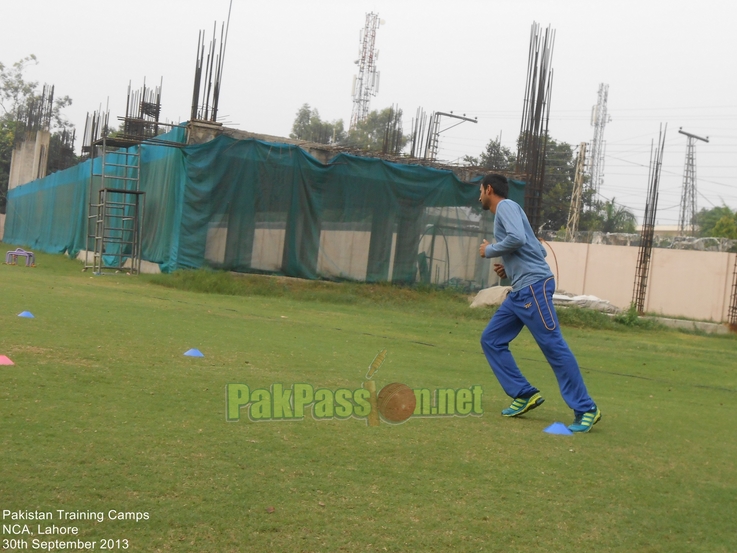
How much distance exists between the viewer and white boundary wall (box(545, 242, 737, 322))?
20.6 m

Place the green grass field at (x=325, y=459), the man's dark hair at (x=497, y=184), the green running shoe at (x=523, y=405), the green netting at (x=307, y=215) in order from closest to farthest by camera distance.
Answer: the green grass field at (x=325, y=459) < the green running shoe at (x=523, y=405) < the man's dark hair at (x=497, y=184) < the green netting at (x=307, y=215)

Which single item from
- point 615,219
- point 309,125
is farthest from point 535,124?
point 309,125

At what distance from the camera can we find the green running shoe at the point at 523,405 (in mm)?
4941

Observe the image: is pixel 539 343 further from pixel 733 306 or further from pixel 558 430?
pixel 733 306

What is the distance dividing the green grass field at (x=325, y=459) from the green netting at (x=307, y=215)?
809 centimetres

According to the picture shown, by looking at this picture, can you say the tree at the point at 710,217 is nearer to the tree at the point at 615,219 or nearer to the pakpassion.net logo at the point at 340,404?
the tree at the point at 615,219

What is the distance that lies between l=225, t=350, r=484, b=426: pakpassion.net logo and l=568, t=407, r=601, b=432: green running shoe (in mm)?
614

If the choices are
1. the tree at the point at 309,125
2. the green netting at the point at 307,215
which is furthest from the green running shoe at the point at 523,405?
the tree at the point at 309,125

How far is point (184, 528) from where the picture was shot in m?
2.72

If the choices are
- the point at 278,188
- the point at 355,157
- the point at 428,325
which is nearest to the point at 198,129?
the point at 278,188

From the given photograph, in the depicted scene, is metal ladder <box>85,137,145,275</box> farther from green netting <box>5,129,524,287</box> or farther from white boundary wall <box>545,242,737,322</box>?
white boundary wall <box>545,242,737,322</box>

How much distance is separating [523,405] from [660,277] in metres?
18.7

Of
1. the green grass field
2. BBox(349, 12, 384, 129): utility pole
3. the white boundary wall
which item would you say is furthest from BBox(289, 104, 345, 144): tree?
the green grass field

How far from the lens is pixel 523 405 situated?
4.96m
